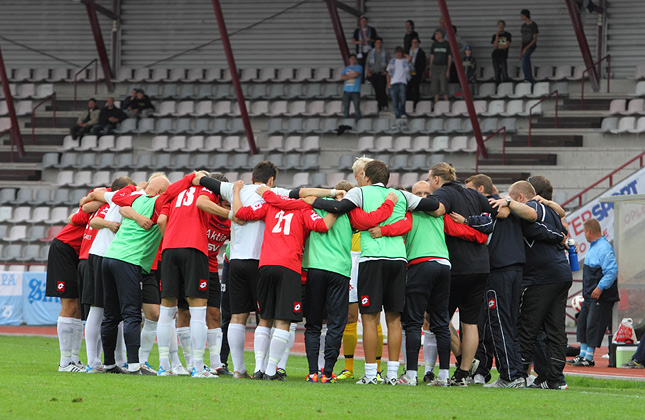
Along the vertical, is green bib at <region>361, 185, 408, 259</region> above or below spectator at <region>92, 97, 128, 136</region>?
below

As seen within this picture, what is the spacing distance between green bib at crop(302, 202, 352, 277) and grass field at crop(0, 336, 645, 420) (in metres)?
1.13

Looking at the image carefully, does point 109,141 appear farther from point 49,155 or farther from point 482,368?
point 482,368

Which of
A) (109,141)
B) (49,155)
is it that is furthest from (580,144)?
(49,155)

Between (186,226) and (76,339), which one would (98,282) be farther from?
(186,226)

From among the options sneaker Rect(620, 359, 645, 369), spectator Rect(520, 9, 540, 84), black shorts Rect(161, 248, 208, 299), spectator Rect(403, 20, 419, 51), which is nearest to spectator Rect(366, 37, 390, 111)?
spectator Rect(403, 20, 419, 51)

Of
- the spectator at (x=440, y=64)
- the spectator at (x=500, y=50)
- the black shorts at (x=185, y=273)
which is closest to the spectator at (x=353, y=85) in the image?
the spectator at (x=440, y=64)

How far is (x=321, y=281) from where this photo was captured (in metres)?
8.95

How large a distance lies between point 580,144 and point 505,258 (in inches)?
617

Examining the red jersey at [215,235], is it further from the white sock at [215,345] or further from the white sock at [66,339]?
the white sock at [66,339]

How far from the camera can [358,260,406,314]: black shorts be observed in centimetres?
885

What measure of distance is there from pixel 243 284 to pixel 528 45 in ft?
59.9

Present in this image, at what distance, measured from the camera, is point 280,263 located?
8836 mm

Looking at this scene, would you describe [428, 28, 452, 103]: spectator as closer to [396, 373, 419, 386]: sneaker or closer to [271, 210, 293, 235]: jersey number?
[271, 210, 293, 235]: jersey number

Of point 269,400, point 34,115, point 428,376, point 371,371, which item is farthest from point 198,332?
point 34,115
